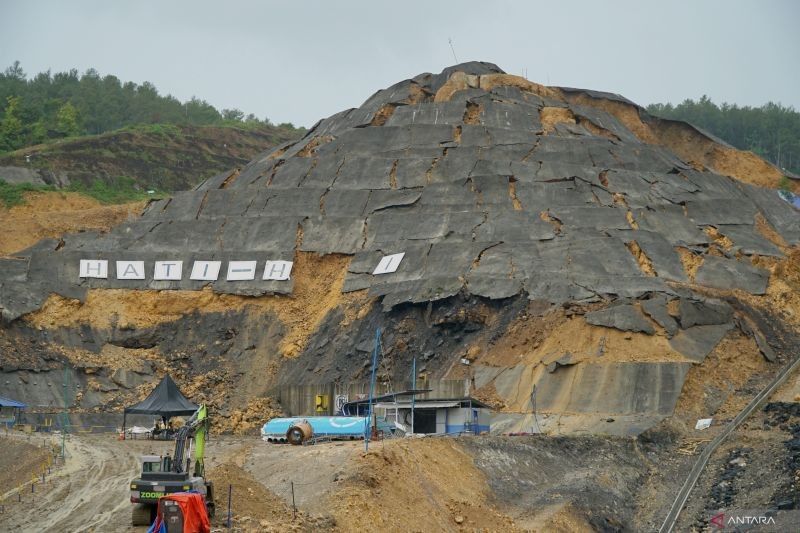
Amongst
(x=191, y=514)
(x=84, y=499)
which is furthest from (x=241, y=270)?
(x=191, y=514)

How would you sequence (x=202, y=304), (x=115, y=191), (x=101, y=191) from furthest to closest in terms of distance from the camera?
(x=115, y=191)
(x=101, y=191)
(x=202, y=304)

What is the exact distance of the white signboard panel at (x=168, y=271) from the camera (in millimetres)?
55438

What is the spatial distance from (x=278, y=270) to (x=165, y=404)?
47.4 ft

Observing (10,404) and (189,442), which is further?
(10,404)

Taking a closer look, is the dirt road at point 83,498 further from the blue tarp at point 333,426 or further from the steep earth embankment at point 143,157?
the steep earth embankment at point 143,157

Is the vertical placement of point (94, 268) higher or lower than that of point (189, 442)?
higher

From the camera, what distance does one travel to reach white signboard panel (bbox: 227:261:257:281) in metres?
54.6

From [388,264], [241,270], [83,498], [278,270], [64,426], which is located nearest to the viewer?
[83,498]

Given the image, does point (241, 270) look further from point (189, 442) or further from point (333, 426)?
point (189, 442)

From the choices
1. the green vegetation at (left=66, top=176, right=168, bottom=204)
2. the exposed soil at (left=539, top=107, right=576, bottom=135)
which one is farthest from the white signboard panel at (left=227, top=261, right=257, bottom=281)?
the green vegetation at (left=66, top=176, right=168, bottom=204)

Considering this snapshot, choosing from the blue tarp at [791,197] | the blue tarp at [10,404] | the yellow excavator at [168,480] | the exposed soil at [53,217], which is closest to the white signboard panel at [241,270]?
the blue tarp at [10,404]

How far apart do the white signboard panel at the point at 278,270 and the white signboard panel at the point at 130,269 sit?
236 inches

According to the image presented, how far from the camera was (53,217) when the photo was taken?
7319 centimetres

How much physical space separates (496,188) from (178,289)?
16.0 m
